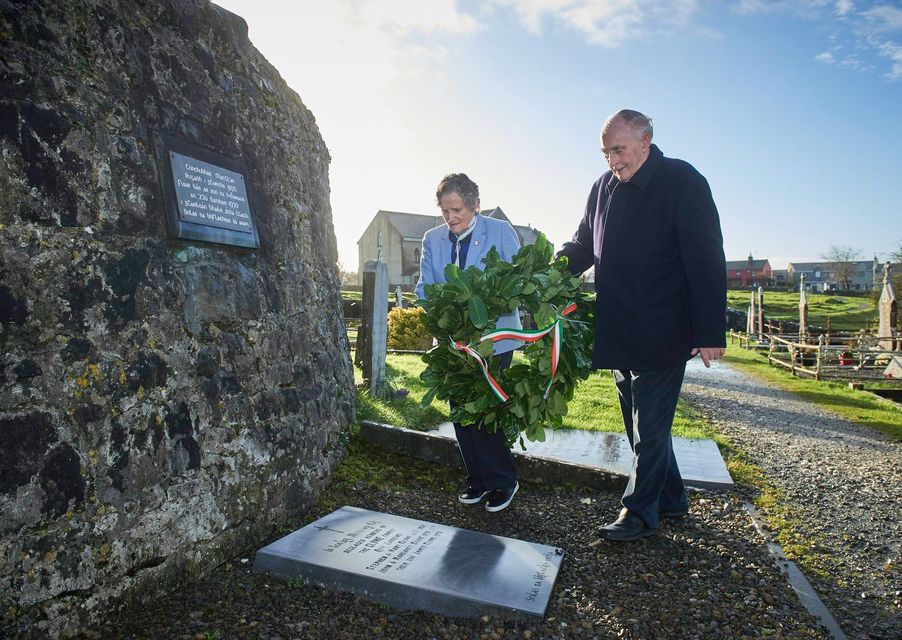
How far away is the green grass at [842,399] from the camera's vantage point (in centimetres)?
877

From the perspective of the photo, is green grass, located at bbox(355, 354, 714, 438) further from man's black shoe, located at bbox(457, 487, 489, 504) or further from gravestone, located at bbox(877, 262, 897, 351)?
gravestone, located at bbox(877, 262, 897, 351)

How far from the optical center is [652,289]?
3531 millimetres

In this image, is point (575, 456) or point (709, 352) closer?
point (709, 352)

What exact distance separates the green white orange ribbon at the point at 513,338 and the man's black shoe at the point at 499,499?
83 cm

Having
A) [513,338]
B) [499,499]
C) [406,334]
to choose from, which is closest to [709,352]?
[513,338]

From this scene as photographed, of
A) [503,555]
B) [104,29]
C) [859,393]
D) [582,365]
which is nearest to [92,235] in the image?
[104,29]

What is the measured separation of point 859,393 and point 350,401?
11.9 m

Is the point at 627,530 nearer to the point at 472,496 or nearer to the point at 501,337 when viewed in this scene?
the point at 472,496

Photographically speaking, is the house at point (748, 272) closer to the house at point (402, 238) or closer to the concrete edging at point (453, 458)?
the house at point (402, 238)

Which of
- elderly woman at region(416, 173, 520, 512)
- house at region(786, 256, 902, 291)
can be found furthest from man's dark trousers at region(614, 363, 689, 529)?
house at region(786, 256, 902, 291)

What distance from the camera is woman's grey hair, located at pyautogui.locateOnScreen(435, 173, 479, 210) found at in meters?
3.83

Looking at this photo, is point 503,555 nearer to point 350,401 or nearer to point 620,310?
point 620,310

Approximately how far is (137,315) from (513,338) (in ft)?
6.36

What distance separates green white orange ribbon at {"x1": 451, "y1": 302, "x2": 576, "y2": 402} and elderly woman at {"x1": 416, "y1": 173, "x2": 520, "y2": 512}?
0.26 m
